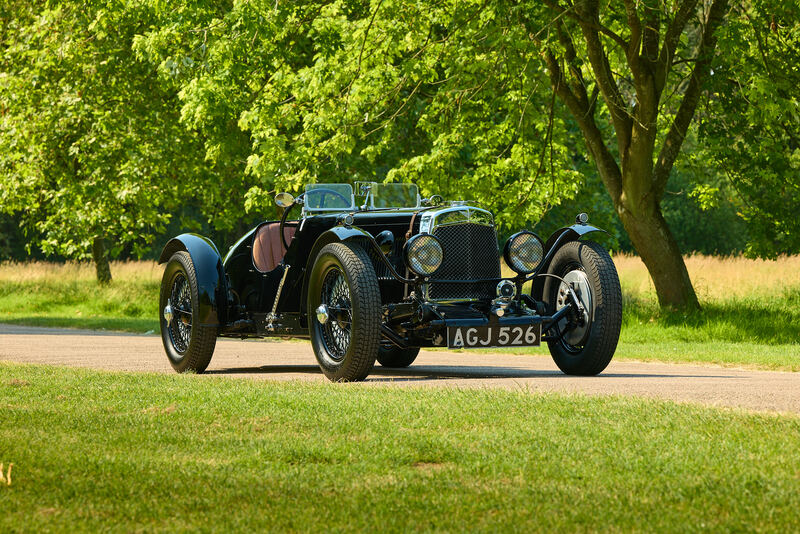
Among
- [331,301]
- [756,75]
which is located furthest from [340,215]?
[756,75]

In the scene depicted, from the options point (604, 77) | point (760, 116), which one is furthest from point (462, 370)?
point (760, 116)

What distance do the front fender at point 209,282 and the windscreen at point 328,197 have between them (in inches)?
41.5

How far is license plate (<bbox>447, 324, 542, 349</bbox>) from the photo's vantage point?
9.48 metres

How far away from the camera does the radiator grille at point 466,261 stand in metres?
10.1

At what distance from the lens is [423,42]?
1994 centimetres

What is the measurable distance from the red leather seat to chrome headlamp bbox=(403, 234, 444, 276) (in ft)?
6.13

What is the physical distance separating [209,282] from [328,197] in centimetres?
142

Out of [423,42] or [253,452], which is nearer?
[253,452]

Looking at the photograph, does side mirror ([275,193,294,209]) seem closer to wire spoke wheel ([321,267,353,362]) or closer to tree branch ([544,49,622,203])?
wire spoke wheel ([321,267,353,362])

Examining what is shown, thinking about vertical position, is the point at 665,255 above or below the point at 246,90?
below

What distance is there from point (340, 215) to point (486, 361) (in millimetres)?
4360

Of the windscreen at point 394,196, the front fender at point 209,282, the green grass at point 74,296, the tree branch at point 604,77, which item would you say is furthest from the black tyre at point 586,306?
the green grass at point 74,296

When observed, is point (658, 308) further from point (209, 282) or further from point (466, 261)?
point (209, 282)

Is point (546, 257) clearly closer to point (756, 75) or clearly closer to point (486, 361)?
point (486, 361)
